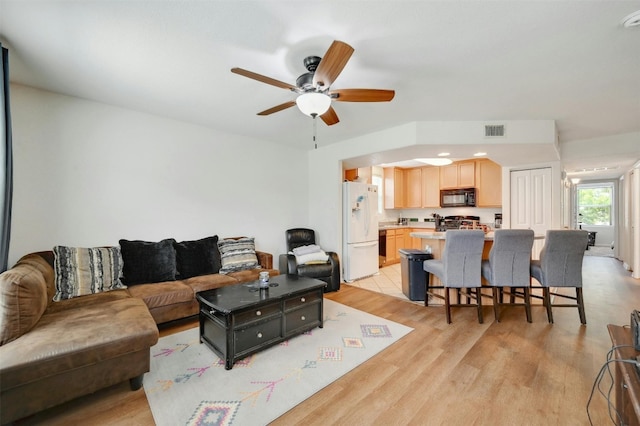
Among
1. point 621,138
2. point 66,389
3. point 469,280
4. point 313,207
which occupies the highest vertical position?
point 621,138

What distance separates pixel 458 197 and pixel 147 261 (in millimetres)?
6022

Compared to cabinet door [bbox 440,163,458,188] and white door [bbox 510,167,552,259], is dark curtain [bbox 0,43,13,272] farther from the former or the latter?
cabinet door [bbox 440,163,458,188]

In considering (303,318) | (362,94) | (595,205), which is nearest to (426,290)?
(303,318)

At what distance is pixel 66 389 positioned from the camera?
164cm

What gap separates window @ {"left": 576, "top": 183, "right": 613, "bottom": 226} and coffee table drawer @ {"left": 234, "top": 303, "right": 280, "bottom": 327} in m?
11.7

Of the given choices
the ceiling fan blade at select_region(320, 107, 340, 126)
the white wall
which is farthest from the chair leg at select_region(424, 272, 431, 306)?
the white wall

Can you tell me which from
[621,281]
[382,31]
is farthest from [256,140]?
[621,281]

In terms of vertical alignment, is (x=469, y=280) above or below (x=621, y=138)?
below

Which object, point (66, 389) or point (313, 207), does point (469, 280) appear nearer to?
point (313, 207)

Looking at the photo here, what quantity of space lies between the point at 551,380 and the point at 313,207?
3981mm

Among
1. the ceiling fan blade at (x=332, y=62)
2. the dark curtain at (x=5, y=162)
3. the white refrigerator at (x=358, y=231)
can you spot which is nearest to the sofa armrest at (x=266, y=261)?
the white refrigerator at (x=358, y=231)

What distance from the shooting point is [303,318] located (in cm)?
269

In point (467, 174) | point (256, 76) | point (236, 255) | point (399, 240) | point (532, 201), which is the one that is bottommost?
point (399, 240)

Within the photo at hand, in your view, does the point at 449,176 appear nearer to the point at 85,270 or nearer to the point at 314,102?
the point at 314,102
